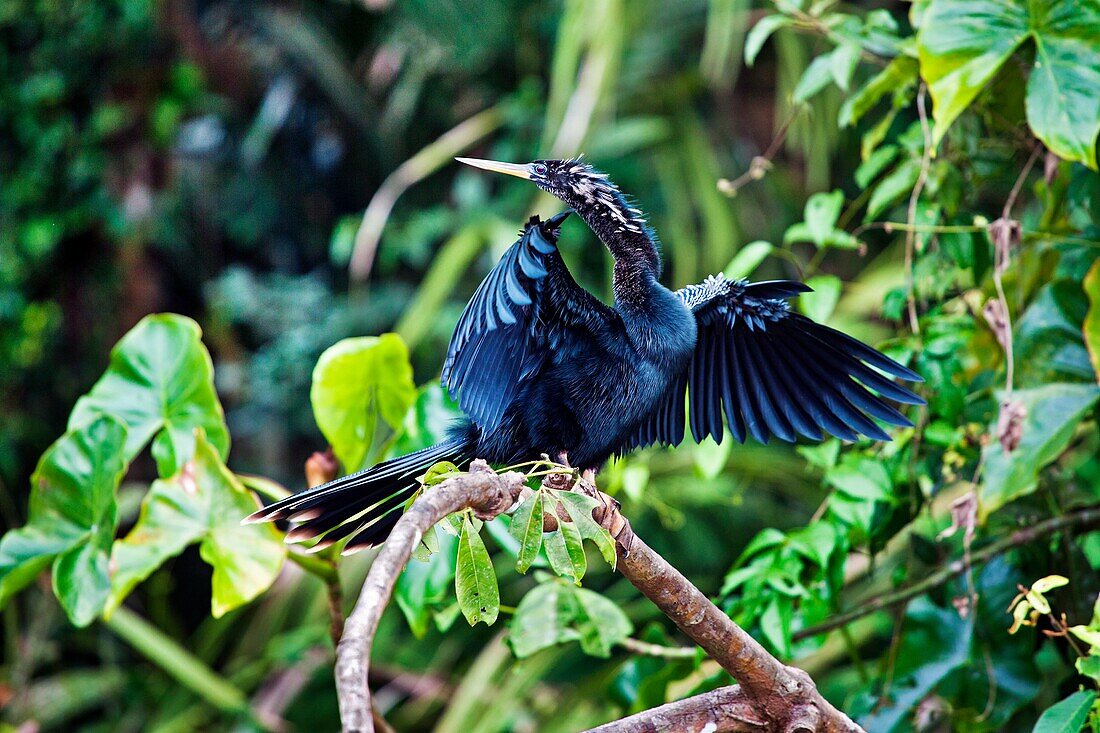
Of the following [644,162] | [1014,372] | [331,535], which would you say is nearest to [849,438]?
[1014,372]

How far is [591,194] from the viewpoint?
5.30 ft

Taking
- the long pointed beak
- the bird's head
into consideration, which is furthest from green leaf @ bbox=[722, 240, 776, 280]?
the long pointed beak

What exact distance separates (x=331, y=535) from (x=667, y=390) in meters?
0.57

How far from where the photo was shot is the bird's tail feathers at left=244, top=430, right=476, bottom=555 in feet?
4.98

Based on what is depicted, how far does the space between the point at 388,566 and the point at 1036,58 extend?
56.5 inches

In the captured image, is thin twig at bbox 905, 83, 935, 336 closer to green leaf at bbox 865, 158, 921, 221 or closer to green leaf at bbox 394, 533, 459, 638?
green leaf at bbox 865, 158, 921, 221

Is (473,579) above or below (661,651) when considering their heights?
above

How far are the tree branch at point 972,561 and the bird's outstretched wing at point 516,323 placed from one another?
0.69 meters

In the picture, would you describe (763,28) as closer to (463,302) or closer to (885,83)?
(885,83)

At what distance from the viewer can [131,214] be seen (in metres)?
4.04

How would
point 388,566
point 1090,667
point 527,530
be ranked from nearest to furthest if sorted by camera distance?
1. point 388,566
2. point 527,530
3. point 1090,667

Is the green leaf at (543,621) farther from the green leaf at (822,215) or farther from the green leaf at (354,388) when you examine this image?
the green leaf at (822,215)

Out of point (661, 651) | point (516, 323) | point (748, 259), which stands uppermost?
point (516, 323)

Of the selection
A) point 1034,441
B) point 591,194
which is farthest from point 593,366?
point 1034,441
